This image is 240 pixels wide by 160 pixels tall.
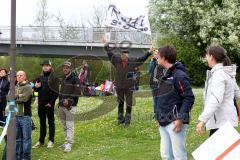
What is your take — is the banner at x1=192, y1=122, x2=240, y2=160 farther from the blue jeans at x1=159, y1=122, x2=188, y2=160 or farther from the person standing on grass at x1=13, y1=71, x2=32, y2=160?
the person standing on grass at x1=13, y1=71, x2=32, y2=160

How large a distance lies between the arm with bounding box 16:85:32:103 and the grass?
1266 mm

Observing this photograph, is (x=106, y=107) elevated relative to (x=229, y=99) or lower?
Result: lower

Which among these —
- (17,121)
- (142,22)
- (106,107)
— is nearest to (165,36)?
(106,107)

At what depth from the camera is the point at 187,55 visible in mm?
31375

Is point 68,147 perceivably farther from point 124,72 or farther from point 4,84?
point 4,84

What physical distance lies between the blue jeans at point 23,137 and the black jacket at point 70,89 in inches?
41.5

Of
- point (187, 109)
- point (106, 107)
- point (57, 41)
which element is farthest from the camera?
point (57, 41)

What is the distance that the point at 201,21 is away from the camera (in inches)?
1196

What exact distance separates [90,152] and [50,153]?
76 centimetres

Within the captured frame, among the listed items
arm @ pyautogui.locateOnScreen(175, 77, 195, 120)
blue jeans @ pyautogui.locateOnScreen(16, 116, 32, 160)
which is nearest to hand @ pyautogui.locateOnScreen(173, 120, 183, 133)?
arm @ pyautogui.locateOnScreen(175, 77, 195, 120)

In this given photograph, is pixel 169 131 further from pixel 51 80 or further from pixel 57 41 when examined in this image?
pixel 57 41

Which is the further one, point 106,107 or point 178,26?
point 178,26

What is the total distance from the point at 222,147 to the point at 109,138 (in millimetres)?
6297

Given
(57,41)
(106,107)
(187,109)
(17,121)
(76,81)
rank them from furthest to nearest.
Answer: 1. (57,41)
2. (106,107)
3. (76,81)
4. (17,121)
5. (187,109)
